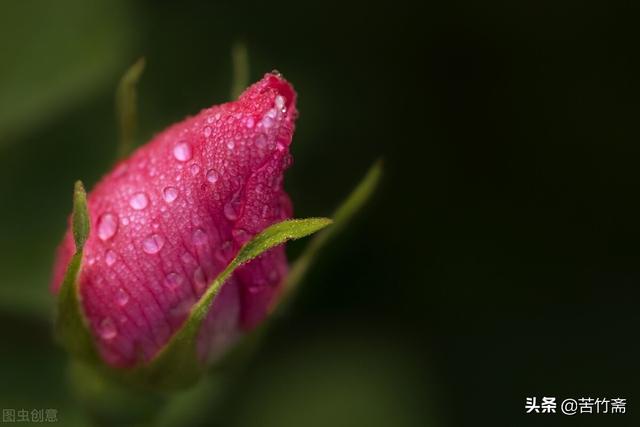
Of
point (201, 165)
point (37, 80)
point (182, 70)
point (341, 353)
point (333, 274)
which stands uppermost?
point (182, 70)

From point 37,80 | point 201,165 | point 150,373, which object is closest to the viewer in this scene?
point 201,165

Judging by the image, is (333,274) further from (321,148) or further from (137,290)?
(137,290)

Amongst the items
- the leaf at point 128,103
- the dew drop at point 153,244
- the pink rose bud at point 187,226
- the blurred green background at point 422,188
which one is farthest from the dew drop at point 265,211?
the blurred green background at point 422,188

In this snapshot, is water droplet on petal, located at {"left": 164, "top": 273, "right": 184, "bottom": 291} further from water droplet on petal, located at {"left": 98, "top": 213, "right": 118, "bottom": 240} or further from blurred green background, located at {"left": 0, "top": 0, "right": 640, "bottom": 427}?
blurred green background, located at {"left": 0, "top": 0, "right": 640, "bottom": 427}

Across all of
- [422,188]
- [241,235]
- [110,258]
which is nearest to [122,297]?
[110,258]

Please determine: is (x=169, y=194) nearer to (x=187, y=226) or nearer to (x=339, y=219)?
(x=187, y=226)

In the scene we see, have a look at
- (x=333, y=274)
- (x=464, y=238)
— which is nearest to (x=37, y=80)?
(x=333, y=274)

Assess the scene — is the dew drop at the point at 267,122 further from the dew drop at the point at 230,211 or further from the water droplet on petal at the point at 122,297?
the water droplet on petal at the point at 122,297
